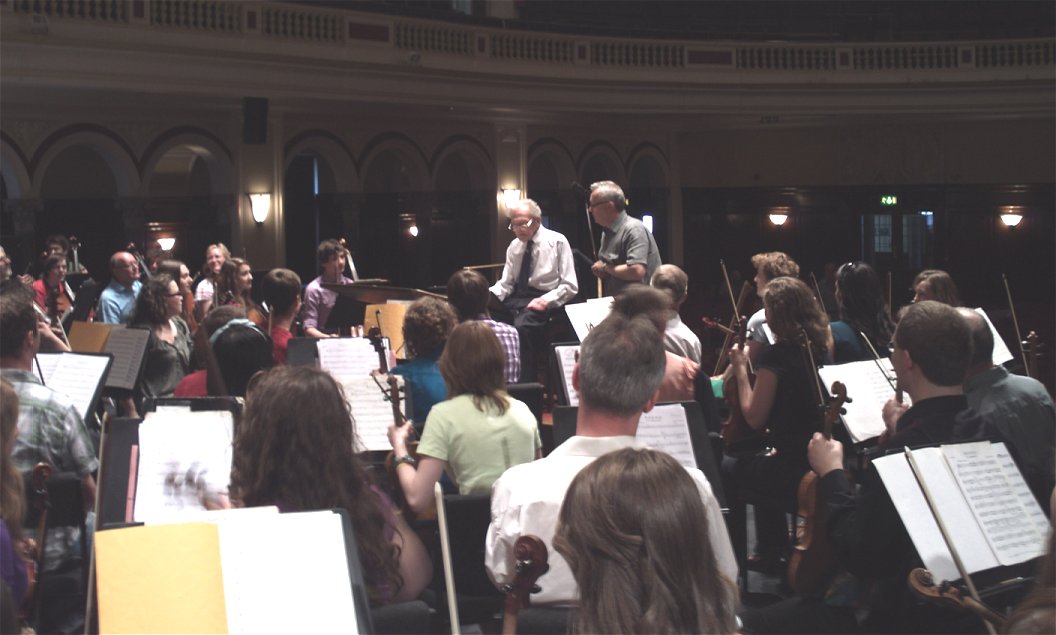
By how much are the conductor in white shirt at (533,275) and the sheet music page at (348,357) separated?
1.45 metres

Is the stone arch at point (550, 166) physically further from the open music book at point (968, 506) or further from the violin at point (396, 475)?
the open music book at point (968, 506)

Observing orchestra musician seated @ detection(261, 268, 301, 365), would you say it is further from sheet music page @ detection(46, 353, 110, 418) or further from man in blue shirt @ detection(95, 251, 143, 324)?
man in blue shirt @ detection(95, 251, 143, 324)

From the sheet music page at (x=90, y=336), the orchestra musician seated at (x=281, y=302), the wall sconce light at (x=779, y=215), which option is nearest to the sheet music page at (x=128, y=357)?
the sheet music page at (x=90, y=336)

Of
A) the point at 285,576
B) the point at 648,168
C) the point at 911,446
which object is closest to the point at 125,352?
the point at 285,576

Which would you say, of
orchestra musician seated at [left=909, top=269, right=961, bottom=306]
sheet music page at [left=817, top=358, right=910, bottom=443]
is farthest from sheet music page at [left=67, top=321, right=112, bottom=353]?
orchestra musician seated at [left=909, top=269, right=961, bottom=306]

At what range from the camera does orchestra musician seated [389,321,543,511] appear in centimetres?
370

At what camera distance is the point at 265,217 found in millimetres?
13508

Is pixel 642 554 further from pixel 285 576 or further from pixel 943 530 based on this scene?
pixel 943 530

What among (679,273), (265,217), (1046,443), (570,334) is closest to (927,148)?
(265,217)

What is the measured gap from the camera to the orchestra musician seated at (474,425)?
12.1ft

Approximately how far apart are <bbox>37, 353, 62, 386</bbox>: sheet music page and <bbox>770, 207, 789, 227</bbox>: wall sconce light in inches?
608

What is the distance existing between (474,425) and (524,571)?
4.94ft

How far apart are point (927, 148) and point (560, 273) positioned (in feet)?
43.6

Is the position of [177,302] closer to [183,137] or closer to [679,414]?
[679,414]
